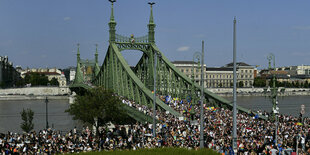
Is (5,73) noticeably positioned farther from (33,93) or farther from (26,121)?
(26,121)

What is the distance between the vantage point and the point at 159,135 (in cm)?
2439

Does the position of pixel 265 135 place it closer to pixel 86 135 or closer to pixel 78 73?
pixel 86 135

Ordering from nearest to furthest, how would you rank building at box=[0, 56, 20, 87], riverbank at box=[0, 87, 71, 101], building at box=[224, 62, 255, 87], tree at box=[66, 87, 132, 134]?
tree at box=[66, 87, 132, 134], riverbank at box=[0, 87, 71, 101], building at box=[0, 56, 20, 87], building at box=[224, 62, 255, 87]

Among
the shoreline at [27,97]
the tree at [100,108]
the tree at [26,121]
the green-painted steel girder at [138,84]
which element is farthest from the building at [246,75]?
the tree at [100,108]

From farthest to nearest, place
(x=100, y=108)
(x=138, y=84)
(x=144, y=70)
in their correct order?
1. (x=144, y=70)
2. (x=138, y=84)
3. (x=100, y=108)

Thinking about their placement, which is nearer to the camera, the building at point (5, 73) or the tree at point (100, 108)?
the tree at point (100, 108)

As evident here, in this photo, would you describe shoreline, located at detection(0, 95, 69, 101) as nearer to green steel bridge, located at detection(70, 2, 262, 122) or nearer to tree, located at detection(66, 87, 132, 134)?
green steel bridge, located at detection(70, 2, 262, 122)

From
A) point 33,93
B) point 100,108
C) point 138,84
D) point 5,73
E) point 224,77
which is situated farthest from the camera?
point 224,77

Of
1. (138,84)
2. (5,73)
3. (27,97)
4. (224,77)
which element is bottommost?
(27,97)

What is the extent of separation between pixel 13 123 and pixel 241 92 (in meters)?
95.9

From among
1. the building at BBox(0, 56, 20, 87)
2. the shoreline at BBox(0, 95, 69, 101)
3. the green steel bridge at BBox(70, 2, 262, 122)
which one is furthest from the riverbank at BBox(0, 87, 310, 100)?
the green steel bridge at BBox(70, 2, 262, 122)

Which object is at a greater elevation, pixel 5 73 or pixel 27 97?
pixel 5 73

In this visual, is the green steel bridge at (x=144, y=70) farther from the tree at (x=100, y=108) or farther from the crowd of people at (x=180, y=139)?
the crowd of people at (x=180, y=139)

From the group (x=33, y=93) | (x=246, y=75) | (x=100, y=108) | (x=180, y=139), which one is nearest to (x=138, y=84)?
(x=100, y=108)
